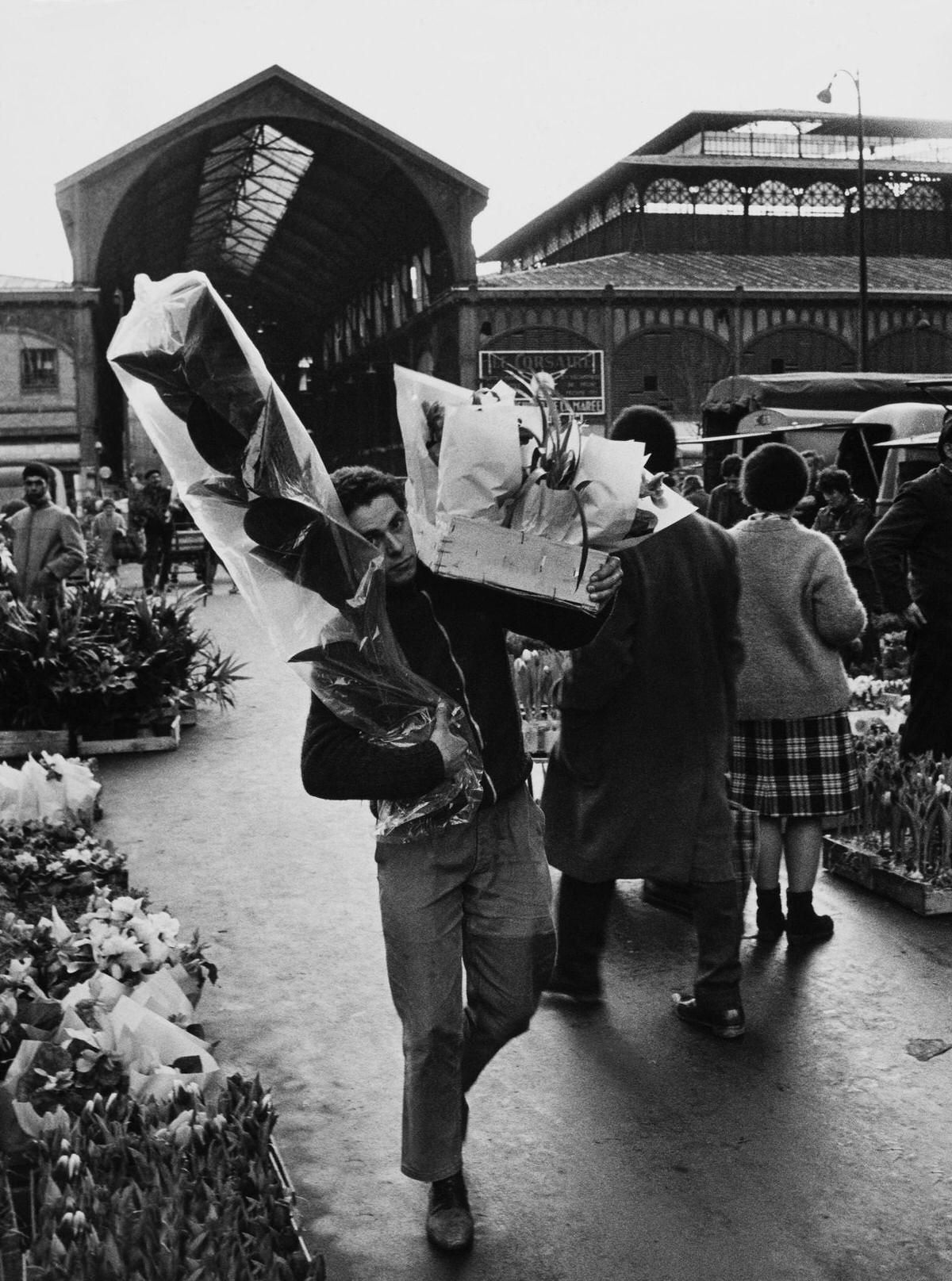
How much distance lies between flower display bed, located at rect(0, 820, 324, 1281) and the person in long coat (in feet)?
4.33

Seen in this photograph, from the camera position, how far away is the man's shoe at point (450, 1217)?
329 centimetres

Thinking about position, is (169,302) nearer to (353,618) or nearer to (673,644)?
(353,618)

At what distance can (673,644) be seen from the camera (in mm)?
4441

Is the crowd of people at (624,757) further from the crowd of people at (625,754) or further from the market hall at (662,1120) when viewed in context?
the market hall at (662,1120)

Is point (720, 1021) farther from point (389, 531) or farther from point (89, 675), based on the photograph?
point (89, 675)

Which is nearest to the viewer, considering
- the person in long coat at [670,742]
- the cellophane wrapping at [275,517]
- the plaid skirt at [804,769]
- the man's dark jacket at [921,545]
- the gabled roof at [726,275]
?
the cellophane wrapping at [275,517]

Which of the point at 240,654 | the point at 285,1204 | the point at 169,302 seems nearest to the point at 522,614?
the point at 169,302

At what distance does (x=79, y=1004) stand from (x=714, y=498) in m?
9.92

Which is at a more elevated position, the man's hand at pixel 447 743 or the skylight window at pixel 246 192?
the skylight window at pixel 246 192

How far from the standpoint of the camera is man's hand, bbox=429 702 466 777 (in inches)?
125

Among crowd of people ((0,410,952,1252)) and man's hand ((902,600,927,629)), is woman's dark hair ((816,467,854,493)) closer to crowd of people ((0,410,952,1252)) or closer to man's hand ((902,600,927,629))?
crowd of people ((0,410,952,1252))

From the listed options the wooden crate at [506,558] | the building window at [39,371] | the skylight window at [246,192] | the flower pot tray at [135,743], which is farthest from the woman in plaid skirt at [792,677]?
the building window at [39,371]

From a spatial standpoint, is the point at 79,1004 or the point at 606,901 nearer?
the point at 79,1004

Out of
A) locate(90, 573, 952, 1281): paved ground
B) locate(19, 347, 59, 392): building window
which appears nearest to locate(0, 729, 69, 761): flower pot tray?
locate(90, 573, 952, 1281): paved ground
